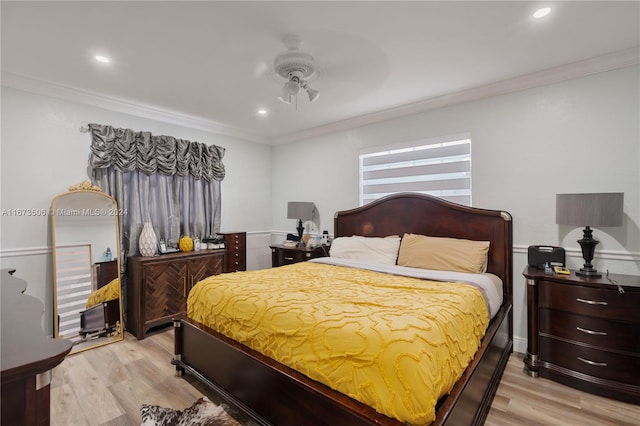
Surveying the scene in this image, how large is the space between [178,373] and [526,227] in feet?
11.3

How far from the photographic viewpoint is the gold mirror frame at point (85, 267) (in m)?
3.03

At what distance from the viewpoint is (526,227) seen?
9.53ft

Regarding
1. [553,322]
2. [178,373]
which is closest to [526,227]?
[553,322]

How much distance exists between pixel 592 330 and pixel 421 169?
84.1 inches

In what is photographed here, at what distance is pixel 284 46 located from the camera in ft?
7.78

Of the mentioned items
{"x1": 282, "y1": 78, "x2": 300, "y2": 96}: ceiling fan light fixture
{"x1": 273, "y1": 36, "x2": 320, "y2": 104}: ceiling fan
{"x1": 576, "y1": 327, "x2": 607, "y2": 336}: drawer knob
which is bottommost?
{"x1": 576, "y1": 327, "x2": 607, "y2": 336}: drawer knob

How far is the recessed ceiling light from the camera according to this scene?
6.31 feet

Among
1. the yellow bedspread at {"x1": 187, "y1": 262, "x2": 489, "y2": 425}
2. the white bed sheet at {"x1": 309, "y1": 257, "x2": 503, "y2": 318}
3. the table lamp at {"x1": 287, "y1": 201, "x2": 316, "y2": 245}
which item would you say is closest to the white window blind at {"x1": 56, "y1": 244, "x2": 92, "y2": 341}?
the yellow bedspread at {"x1": 187, "y1": 262, "x2": 489, "y2": 425}

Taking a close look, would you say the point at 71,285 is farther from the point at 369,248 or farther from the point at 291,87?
the point at 369,248

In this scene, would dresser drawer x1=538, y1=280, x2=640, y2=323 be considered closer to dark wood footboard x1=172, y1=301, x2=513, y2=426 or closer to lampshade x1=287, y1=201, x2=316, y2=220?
dark wood footboard x1=172, y1=301, x2=513, y2=426

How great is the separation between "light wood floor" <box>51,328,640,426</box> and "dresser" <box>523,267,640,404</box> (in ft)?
0.36

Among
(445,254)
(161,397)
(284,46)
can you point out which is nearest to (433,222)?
(445,254)

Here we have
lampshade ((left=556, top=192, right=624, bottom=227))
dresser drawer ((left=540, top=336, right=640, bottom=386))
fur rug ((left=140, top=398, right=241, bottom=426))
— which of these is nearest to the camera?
fur rug ((left=140, top=398, right=241, bottom=426))

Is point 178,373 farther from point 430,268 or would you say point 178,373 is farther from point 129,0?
point 129,0
